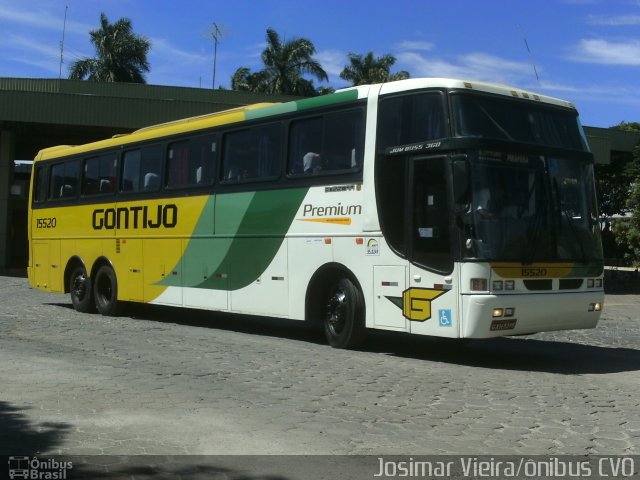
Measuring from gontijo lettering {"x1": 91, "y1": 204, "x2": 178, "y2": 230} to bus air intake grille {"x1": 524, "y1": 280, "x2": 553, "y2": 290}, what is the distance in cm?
714

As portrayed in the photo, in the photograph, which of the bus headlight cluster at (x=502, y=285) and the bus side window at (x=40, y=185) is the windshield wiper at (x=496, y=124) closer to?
the bus headlight cluster at (x=502, y=285)

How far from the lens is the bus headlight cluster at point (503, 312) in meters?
9.18

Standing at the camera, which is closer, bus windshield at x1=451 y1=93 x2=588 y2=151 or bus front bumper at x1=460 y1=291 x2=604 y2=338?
bus front bumper at x1=460 y1=291 x2=604 y2=338

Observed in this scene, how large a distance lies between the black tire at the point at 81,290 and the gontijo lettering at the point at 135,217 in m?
1.26

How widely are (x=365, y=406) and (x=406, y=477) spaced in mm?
2083

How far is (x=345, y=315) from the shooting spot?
11.0 meters

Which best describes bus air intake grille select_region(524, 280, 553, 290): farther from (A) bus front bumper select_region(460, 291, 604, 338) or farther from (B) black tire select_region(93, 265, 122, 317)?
(B) black tire select_region(93, 265, 122, 317)

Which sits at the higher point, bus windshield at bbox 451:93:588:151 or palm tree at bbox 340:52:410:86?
palm tree at bbox 340:52:410:86

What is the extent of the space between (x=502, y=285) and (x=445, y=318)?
2.62 feet

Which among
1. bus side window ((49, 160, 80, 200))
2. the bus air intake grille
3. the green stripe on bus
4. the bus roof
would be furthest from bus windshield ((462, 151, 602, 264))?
bus side window ((49, 160, 80, 200))

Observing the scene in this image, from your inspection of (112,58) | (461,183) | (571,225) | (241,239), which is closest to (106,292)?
(241,239)

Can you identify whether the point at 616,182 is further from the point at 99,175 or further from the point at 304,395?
the point at 304,395

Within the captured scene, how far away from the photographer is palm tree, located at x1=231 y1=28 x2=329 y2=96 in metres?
57.9

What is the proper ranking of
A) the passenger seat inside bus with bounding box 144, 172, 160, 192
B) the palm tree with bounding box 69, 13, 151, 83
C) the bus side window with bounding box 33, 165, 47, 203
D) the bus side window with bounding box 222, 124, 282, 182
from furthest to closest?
the palm tree with bounding box 69, 13, 151, 83, the bus side window with bounding box 33, 165, 47, 203, the passenger seat inside bus with bounding box 144, 172, 160, 192, the bus side window with bounding box 222, 124, 282, 182
